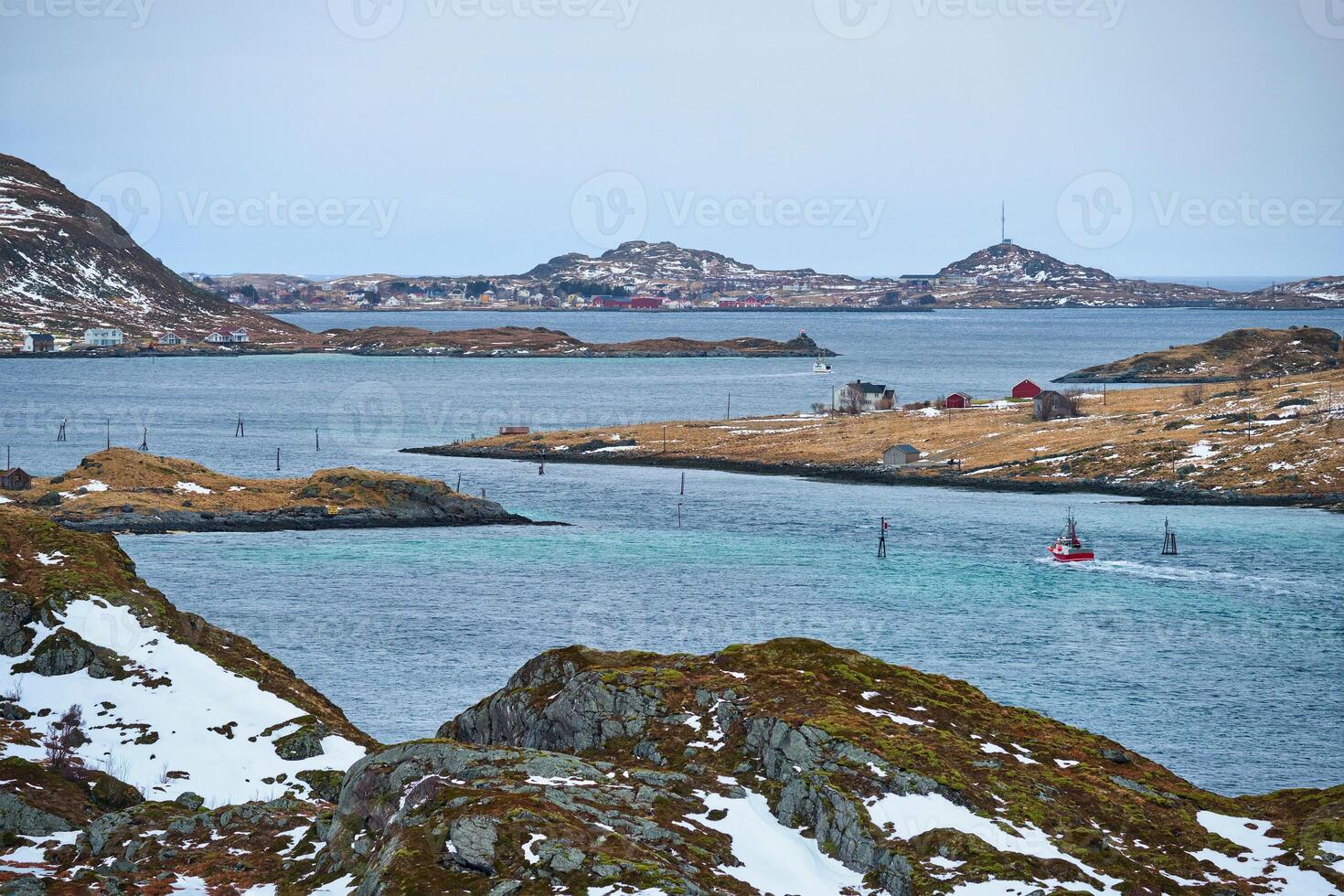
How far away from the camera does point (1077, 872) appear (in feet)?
92.7

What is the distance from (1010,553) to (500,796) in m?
77.8

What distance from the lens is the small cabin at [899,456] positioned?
14512cm

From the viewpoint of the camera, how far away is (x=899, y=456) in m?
146

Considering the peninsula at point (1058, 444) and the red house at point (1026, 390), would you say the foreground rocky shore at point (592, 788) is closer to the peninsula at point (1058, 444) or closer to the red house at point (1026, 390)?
the peninsula at point (1058, 444)

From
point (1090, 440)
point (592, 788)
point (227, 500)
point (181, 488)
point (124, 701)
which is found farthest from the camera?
point (1090, 440)

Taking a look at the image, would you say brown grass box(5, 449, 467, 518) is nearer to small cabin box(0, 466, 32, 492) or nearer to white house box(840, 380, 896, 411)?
small cabin box(0, 466, 32, 492)

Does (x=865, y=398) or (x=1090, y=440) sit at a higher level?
(x=865, y=398)

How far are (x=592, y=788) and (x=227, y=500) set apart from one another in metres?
88.8

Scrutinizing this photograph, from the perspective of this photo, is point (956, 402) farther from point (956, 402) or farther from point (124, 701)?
point (124, 701)

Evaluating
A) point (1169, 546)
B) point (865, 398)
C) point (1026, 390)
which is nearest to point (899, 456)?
point (865, 398)

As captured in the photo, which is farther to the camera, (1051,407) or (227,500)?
(1051,407)

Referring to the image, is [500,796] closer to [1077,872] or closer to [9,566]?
[1077,872]

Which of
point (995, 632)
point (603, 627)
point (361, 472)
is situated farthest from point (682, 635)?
point (361, 472)

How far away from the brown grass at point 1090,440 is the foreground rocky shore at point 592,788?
97282mm
